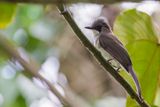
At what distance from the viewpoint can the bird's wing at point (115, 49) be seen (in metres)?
1.61

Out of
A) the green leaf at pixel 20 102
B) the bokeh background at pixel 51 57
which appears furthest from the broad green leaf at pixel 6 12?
the green leaf at pixel 20 102

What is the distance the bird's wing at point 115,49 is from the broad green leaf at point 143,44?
0.12 meters

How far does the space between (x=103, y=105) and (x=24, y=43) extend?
574mm

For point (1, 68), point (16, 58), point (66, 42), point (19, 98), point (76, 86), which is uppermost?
point (16, 58)

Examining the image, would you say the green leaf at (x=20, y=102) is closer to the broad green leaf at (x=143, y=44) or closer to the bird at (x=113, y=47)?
the bird at (x=113, y=47)

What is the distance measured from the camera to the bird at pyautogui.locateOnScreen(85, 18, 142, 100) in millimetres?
1539

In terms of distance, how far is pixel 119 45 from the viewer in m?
1.75

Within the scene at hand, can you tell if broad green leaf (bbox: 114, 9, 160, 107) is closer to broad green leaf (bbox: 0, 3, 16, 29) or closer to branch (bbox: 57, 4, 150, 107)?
branch (bbox: 57, 4, 150, 107)

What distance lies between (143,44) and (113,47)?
45 centimetres

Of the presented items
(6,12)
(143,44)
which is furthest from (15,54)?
(143,44)

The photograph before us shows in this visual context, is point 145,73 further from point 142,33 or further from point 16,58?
point 16,58

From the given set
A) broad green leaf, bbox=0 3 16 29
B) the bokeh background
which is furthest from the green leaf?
broad green leaf, bbox=0 3 16 29

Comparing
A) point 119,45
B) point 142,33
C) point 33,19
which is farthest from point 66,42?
point 142,33

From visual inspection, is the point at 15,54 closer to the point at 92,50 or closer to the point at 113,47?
the point at 92,50
